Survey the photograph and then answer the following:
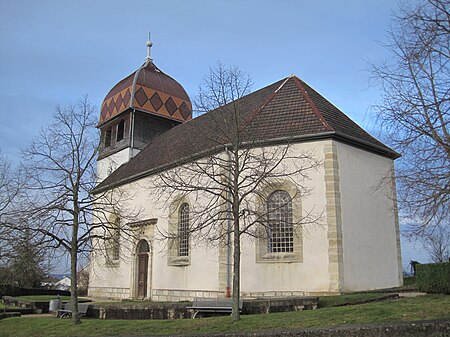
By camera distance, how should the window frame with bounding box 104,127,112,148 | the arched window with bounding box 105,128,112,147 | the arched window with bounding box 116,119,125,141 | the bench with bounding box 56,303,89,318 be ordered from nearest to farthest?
1. the bench with bounding box 56,303,89,318
2. the arched window with bounding box 116,119,125,141
3. the window frame with bounding box 104,127,112,148
4. the arched window with bounding box 105,128,112,147

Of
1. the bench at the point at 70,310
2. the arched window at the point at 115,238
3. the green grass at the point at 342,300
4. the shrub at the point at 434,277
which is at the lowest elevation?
the bench at the point at 70,310

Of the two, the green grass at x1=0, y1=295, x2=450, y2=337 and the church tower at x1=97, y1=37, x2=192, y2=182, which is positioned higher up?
the church tower at x1=97, y1=37, x2=192, y2=182

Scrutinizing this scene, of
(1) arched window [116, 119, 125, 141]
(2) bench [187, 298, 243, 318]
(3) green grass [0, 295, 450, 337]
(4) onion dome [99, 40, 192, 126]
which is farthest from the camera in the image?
(1) arched window [116, 119, 125, 141]

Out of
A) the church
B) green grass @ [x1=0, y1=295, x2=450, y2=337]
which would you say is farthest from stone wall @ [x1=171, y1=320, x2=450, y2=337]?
the church

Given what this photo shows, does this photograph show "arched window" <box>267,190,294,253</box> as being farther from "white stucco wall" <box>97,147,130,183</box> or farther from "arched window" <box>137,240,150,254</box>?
"white stucco wall" <box>97,147,130,183</box>

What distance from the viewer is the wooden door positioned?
2248 centimetres

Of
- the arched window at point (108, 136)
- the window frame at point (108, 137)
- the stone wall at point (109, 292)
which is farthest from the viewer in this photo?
the arched window at point (108, 136)

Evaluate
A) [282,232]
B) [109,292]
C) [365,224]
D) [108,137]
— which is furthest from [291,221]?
[108,137]

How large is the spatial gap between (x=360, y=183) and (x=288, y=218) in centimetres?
315

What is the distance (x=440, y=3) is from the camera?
309 inches

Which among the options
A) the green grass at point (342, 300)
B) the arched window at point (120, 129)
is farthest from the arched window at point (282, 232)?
the arched window at point (120, 129)

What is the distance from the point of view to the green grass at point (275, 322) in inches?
362

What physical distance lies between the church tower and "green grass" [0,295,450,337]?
57.4ft

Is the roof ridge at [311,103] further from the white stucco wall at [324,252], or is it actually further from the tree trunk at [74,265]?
the tree trunk at [74,265]
